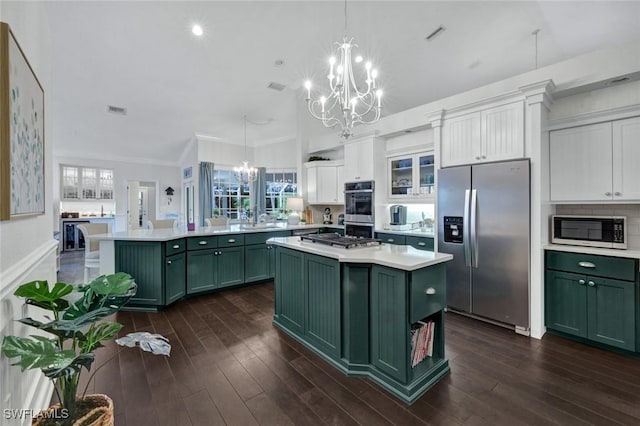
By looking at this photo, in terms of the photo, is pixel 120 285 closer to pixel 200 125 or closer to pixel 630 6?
pixel 630 6

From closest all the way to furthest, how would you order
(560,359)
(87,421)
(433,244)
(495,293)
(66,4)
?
(87,421), (560,359), (495,293), (66,4), (433,244)

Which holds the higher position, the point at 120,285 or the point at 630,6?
the point at 630,6

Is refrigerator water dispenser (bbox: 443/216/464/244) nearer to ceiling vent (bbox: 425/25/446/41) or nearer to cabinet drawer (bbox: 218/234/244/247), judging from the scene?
ceiling vent (bbox: 425/25/446/41)

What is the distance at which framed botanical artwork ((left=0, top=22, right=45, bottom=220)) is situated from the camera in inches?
44.0

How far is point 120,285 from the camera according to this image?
4.51 feet

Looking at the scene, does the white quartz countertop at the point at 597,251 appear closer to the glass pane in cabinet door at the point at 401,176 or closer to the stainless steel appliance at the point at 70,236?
the glass pane in cabinet door at the point at 401,176

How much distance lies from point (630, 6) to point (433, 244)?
3158mm

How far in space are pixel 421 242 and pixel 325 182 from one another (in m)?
2.46

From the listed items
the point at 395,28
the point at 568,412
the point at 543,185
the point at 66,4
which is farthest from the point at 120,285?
the point at 395,28

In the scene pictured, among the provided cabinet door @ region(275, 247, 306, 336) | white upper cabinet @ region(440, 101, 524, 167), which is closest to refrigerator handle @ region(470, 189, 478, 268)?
white upper cabinet @ region(440, 101, 524, 167)

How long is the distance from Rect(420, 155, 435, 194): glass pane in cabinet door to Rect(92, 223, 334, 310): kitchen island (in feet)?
7.84

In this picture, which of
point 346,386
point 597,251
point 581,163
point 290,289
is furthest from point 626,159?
point 290,289

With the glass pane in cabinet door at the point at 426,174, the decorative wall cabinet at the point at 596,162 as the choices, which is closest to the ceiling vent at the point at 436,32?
the glass pane in cabinet door at the point at 426,174

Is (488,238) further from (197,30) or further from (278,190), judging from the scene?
(278,190)
